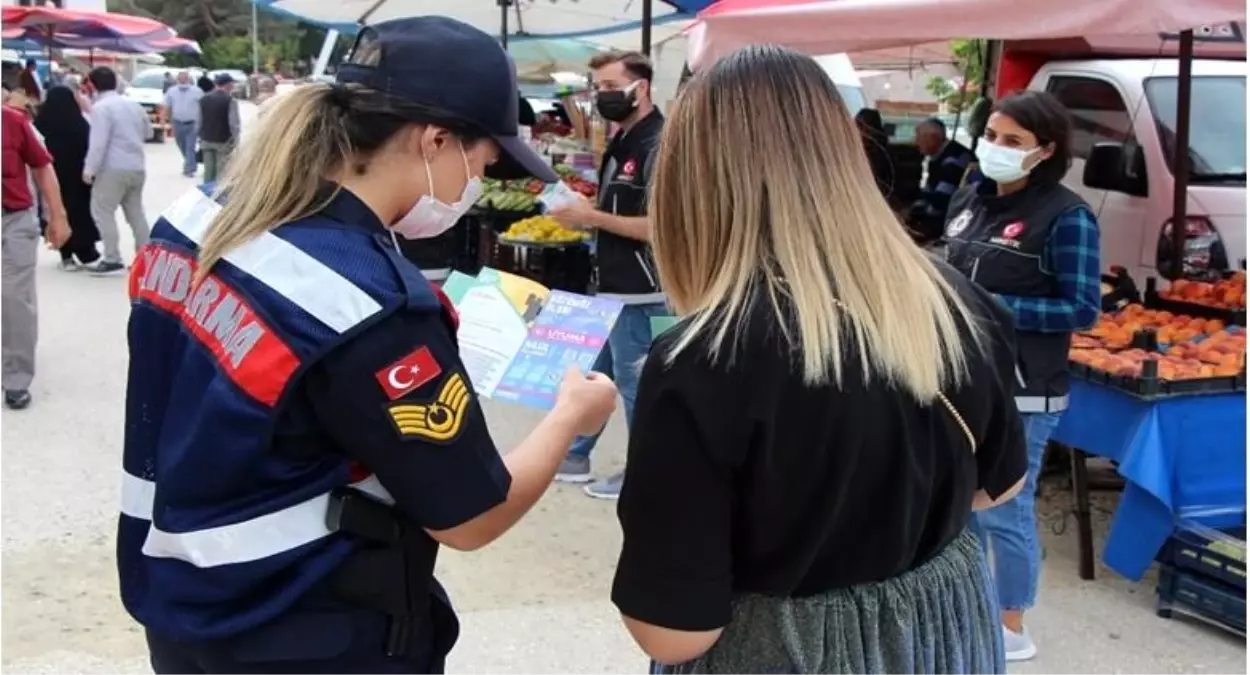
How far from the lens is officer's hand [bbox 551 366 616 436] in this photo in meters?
1.94

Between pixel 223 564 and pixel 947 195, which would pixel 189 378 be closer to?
pixel 223 564

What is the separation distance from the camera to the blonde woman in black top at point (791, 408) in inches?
61.0

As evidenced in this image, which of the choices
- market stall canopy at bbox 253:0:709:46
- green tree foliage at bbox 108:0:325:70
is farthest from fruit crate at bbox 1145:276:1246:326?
green tree foliage at bbox 108:0:325:70

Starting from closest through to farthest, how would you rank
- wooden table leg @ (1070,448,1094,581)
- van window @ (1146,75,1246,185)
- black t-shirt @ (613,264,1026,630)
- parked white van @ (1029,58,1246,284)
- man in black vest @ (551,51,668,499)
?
1. black t-shirt @ (613,264,1026,630)
2. wooden table leg @ (1070,448,1094,581)
3. man in black vest @ (551,51,668,499)
4. parked white van @ (1029,58,1246,284)
5. van window @ (1146,75,1246,185)

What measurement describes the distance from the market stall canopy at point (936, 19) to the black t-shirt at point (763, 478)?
118 inches

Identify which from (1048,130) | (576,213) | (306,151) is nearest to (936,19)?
(1048,130)

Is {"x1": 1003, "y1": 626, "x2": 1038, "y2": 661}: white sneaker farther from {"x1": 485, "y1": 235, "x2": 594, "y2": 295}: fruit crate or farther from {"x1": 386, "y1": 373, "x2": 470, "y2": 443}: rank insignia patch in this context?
{"x1": 485, "y1": 235, "x2": 594, "y2": 295}: fruit crate

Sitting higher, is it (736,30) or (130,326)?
(736,30)

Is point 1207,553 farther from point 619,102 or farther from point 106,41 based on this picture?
point 106,41

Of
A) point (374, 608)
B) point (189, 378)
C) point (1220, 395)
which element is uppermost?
point (189, 378)

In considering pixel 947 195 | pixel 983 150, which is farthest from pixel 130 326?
pixel 947 195

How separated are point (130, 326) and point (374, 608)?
564mm

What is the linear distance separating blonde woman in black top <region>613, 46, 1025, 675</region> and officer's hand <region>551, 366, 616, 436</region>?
0.90 ft

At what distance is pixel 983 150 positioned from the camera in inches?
150
